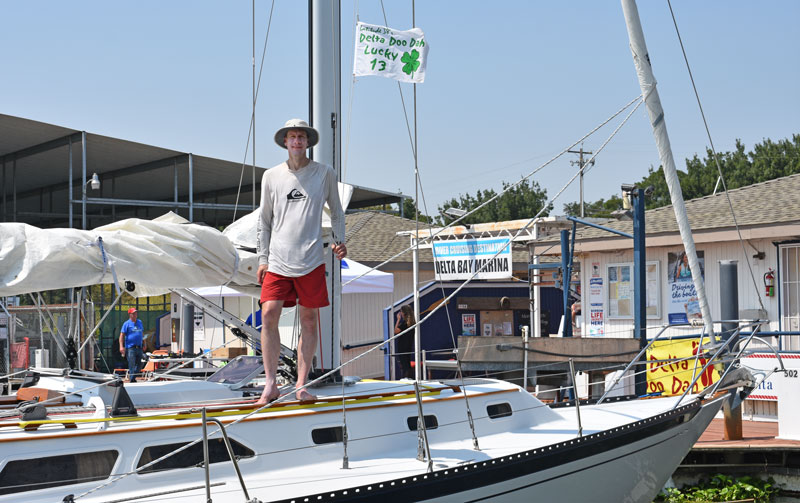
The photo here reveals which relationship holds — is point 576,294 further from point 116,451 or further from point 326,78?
point 116,451

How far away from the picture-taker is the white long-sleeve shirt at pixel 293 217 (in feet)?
A: 19.2

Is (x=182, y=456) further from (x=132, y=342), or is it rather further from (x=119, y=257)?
(x=132, y=342)

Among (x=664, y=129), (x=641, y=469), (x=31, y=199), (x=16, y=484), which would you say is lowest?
(x=641, y=469)

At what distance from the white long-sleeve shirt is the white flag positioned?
2343 mm

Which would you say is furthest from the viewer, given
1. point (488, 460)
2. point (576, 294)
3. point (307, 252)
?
point (576, 294)

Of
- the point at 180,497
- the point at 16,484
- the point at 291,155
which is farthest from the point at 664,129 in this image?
the point at 16,484

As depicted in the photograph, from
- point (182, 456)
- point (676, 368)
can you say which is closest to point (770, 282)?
point (676, 368)

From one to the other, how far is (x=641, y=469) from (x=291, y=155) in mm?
3657

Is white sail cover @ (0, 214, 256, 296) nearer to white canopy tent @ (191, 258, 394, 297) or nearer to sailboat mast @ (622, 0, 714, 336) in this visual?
sailboat mast @ (622, 0, 714, 336)

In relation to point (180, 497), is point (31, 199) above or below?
above

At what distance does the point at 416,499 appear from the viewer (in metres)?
4.84

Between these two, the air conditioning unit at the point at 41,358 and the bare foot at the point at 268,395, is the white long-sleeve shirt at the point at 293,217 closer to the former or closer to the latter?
the bare foot at the point at 268,395

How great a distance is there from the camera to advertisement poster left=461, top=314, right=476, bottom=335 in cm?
1939

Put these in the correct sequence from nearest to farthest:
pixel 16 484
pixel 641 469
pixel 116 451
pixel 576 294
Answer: pixel 16 484
pixel 116 451
pixel 641 469
pixel 576 294
